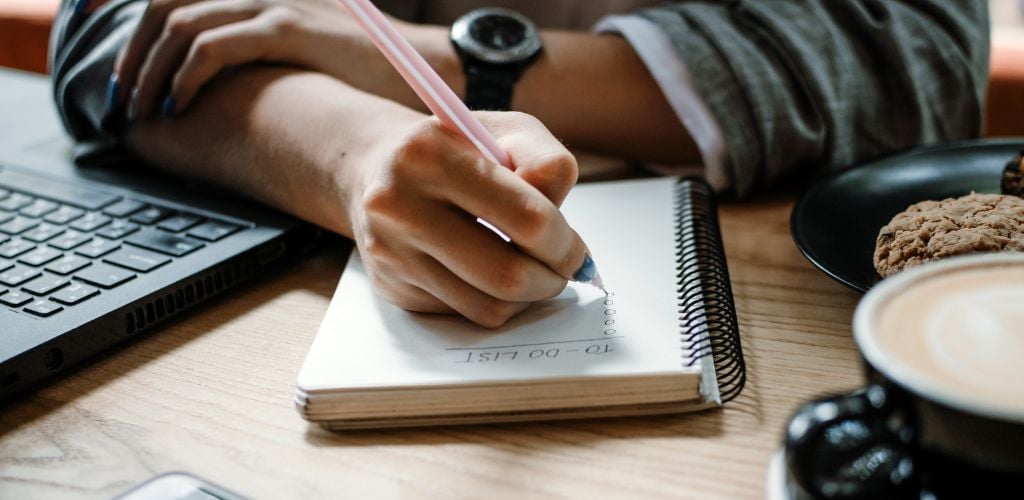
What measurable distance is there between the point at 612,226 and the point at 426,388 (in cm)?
21

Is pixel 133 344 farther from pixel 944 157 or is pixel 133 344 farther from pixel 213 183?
pixel 944 157

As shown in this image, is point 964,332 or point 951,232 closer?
point 964,332

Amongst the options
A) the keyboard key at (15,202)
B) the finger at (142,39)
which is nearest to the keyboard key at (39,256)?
the keyboard key at (15,202)

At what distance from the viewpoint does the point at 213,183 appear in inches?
Result: 27.9

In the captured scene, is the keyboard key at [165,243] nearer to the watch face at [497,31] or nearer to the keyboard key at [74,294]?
the keyboard key at [74,294]

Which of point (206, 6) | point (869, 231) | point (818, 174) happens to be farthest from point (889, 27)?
point (206, 6)

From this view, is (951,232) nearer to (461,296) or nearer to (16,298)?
(461,296)

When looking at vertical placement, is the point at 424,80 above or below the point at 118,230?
above

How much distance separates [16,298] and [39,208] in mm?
169

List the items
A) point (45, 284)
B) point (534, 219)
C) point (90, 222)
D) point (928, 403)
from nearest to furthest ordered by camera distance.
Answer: point (928, 403)
point (534, 219)
point (45, 284)
point (90, 222)

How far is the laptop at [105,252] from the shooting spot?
49cm

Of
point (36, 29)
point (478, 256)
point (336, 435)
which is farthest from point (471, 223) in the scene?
point (36, 29)

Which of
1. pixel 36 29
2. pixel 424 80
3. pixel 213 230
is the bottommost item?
pixel 36 29

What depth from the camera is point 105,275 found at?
0.54m
